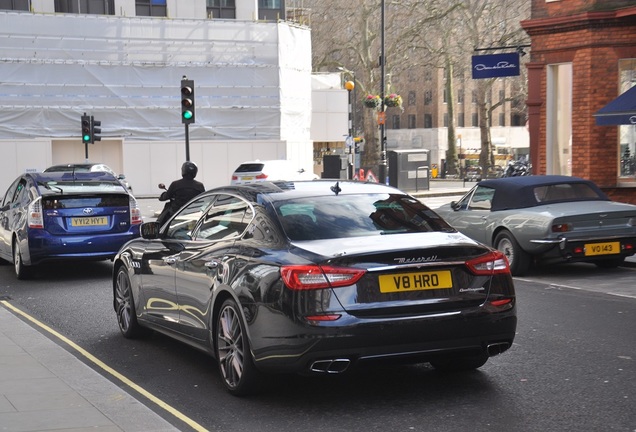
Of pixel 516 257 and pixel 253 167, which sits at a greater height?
pixel 253 167

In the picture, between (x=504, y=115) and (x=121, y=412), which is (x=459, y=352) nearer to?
(x=121, y=412)

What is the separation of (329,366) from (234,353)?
838mm

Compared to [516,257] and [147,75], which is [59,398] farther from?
[147,75]

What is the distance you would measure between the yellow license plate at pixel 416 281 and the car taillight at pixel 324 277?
184 millimetres

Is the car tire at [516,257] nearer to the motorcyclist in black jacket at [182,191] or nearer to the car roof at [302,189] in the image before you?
the motorcyclist in black jacket at [182,191]

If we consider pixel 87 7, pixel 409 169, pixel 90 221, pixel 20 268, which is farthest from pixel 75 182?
pixel 87 7

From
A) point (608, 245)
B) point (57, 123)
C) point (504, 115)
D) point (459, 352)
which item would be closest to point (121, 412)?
point (459, 352)

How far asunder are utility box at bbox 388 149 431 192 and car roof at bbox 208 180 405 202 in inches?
1493

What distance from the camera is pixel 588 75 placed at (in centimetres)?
2395

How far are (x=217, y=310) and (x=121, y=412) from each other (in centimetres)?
116

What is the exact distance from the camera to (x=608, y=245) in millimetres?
13695

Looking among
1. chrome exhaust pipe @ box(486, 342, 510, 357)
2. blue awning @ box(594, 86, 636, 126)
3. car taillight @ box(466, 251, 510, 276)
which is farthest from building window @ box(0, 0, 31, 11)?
chrome exhaust pipe @ box(486, 342, 510, 357)

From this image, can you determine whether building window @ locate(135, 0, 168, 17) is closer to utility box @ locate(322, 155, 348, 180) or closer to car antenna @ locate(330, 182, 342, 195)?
utility box @ locate(322, 155, 348, 180)

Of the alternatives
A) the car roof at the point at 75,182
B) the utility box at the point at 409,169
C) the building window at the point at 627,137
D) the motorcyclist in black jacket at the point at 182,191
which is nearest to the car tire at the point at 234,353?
the motorcyclist in black jacket at the point at 182,191
